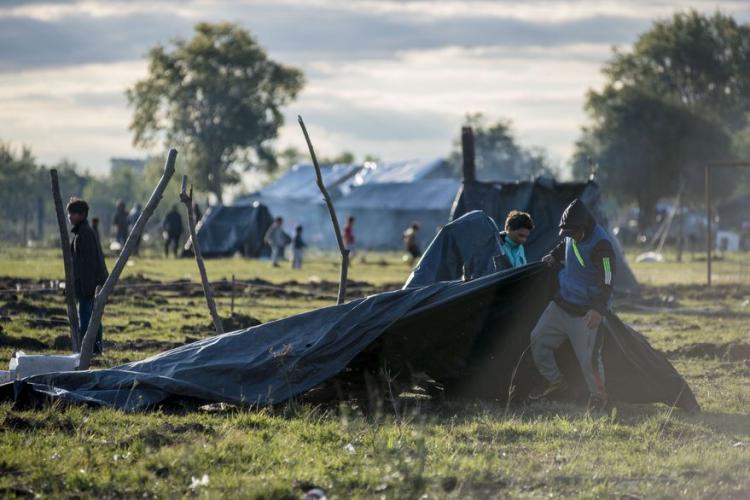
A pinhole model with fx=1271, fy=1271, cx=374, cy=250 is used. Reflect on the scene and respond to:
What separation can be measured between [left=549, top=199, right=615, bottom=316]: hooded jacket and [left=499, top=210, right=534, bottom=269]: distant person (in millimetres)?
1271

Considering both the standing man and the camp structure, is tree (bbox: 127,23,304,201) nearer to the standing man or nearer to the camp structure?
the camp structure

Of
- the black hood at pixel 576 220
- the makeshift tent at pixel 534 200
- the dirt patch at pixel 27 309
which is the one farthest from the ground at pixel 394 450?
the makeshift tent at pixel 534 200

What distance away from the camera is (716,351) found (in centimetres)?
1525

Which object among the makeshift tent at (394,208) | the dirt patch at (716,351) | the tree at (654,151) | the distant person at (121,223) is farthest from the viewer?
the tree at (654,151)

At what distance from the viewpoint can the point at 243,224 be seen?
151 ft

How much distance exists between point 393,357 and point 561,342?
1.44 meters

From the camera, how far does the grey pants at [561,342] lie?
34.6ft

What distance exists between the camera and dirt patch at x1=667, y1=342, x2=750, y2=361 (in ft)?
48.8

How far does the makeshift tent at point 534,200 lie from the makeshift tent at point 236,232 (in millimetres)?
23508

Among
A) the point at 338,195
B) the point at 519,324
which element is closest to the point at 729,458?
the point at 519,324

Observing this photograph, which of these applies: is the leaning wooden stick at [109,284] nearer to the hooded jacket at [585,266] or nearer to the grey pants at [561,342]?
the grey pants at [561,342]

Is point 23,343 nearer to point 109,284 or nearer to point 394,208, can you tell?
point 109,284

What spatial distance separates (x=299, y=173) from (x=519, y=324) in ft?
213

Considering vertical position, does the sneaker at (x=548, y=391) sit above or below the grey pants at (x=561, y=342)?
below
